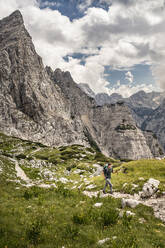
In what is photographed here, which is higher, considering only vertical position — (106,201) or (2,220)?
(2,220)

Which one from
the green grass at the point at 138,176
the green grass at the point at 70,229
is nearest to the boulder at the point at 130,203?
the green grass at the point at 70,229

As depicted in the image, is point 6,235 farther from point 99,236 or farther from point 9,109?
point 9,109

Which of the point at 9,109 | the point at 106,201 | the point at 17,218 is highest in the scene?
the point at 9,109

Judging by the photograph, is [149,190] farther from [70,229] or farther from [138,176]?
[70,229]

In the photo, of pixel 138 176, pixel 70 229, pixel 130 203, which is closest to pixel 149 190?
pixel 130 203

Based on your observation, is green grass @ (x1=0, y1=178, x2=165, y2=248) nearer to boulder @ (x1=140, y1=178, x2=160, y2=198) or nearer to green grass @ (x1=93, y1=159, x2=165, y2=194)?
boulder @ (x1=140, y1=178, x2=160, y2=198)

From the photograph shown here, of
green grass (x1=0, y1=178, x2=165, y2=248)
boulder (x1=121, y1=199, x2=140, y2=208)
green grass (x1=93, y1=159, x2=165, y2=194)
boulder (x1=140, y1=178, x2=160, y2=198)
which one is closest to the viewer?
green grass (x1=0, y1=178, x2=165, y2=248)

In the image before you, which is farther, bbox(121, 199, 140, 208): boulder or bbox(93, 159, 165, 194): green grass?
bbox(93, 159, 165, 194): green grass

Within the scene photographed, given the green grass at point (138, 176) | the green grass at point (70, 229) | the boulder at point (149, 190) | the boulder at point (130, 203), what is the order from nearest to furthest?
the green grass at point (70, 229) < the boulder at point (130, 203) < the boulder at point (149, 190) < the green grass at point (138, 176)

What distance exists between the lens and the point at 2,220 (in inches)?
352

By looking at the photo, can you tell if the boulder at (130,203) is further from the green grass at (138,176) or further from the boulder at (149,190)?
the green grass at (138,176)

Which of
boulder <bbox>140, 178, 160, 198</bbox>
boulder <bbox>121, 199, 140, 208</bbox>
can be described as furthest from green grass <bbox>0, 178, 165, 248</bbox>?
boulder <bbox>140, 178, 160, 198</bbox>

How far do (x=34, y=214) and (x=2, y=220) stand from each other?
2.23 metres

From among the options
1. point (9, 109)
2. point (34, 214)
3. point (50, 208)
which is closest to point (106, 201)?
point (50, 208)
